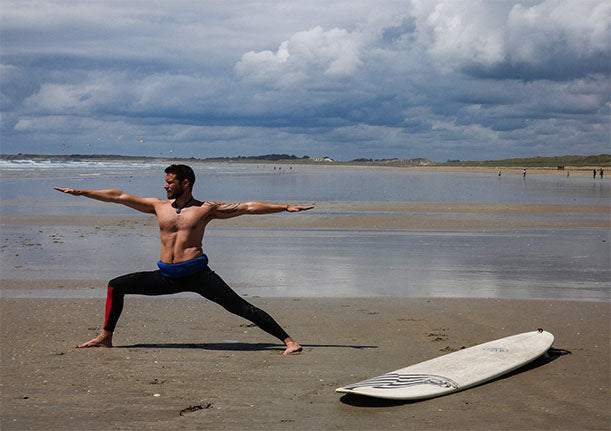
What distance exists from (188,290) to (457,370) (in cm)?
280

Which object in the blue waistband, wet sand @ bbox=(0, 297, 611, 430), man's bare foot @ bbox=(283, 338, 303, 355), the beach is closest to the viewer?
wet sand @ bbox=(0, 297, 611, 430)

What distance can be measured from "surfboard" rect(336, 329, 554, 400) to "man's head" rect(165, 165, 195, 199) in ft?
8.82

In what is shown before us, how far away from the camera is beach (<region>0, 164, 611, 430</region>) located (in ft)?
19.0

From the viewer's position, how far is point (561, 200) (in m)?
37.4

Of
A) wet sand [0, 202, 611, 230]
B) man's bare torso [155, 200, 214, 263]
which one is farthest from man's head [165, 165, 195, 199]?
wet sand [0, 202, 611, 230]

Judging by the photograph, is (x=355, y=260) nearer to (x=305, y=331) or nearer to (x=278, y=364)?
(x=305, y=331)

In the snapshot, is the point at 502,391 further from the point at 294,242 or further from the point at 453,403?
the point at 294,242

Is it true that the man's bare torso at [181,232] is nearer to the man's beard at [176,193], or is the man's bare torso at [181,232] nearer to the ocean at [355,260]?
the man's beard at [176,193]

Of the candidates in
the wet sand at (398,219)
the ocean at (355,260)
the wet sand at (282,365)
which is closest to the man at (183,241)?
the wet sand at (282,365)

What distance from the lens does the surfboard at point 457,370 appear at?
6078 mm

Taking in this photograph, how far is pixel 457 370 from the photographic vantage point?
6.72 m

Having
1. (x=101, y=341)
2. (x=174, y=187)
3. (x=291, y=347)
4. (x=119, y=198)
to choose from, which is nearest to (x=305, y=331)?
(x=291, y=347)

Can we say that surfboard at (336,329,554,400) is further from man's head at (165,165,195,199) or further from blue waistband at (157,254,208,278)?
man's head at (165,165,195,199)

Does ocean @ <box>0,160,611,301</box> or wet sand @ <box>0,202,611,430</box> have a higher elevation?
ocean @ <box>0,160,611,301</box>
